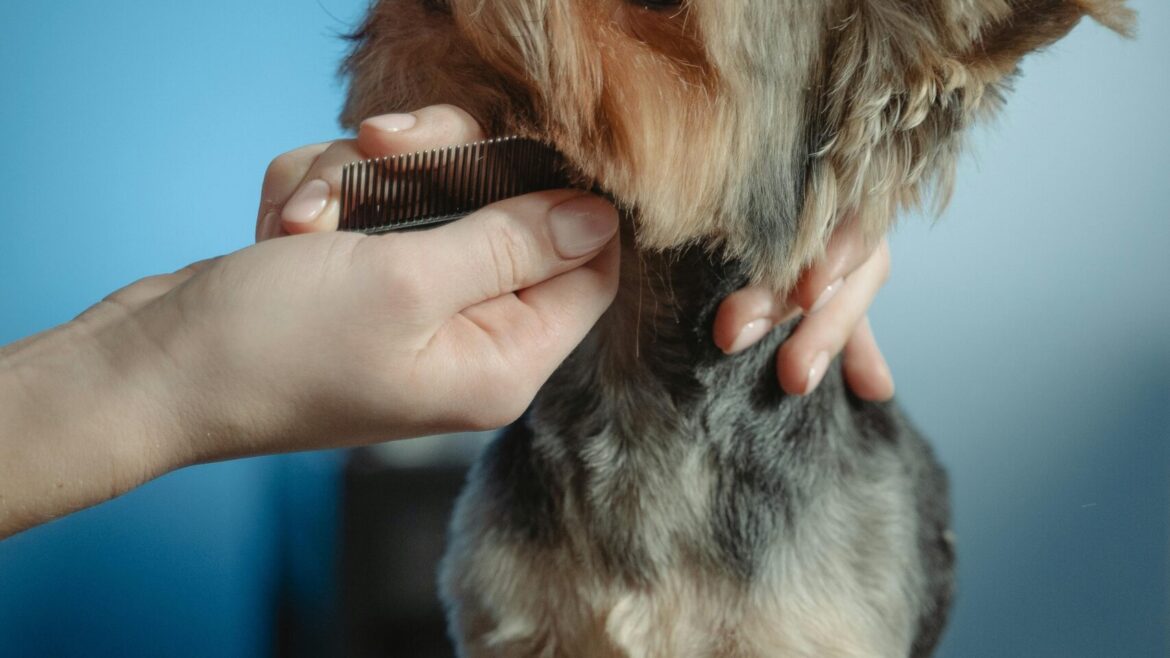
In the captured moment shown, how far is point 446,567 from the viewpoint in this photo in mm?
1064

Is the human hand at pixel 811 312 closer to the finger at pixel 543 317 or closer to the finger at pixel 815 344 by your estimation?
the finger at pixel 815 344

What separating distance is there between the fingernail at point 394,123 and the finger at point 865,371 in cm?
63

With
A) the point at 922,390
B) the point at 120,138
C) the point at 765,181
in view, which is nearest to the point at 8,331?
the point at 120,138

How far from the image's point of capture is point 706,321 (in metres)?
0.91

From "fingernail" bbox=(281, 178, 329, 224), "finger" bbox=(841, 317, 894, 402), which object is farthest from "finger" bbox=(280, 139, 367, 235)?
"finger" bbox=(841, 317, 894, 402)

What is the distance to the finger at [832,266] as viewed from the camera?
0.88 metres

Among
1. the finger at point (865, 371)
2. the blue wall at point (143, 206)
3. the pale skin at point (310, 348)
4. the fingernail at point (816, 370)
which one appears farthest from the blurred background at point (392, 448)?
the pale skin at point (310, 348)

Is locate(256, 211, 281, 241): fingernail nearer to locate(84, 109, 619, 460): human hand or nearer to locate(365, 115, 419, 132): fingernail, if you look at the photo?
locate(84, 109, 619, 460): human hand

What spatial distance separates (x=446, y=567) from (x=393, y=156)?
572 millimetres

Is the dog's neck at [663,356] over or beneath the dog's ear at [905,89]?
beneath

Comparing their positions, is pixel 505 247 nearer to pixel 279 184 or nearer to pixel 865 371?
pixel 279 184

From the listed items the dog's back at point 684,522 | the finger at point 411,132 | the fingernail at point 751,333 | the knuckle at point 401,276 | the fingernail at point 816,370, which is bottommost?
the dog's back at point 684,522

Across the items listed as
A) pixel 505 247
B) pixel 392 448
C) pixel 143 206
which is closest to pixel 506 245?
pixel 505 247

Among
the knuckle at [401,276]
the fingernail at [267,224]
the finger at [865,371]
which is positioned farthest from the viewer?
the finger at [865,371]
